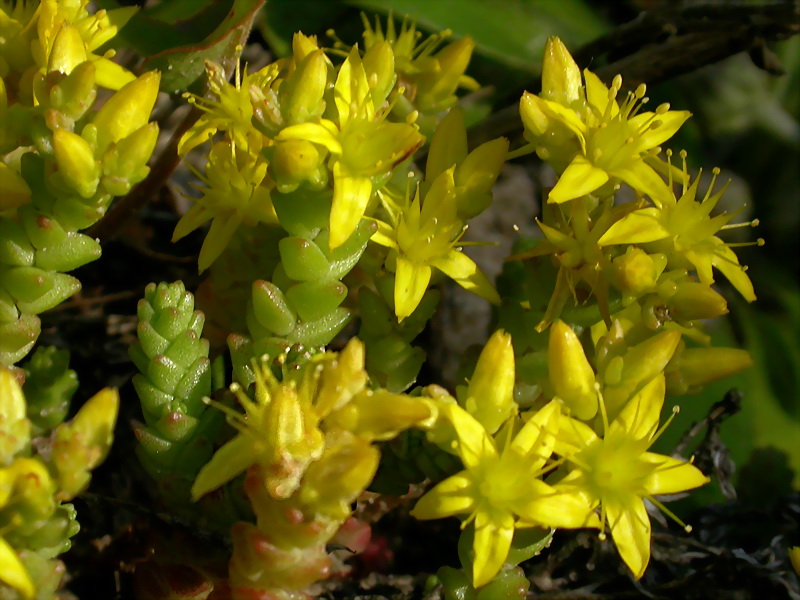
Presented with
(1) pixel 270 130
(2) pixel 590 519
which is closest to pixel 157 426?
(1) pixel 270 130

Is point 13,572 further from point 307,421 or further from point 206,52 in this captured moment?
point 206,52

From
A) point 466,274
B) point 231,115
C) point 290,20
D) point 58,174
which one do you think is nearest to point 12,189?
point 58,174

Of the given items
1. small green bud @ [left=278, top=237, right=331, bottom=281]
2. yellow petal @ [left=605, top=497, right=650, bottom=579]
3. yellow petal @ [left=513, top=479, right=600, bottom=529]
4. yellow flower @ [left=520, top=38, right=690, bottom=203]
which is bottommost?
yellow petal @ [left=605, top=497, right=650, bottom=579]

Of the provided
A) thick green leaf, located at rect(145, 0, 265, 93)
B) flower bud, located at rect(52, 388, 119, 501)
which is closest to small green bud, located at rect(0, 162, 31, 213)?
flower bud, located at rect(52, 388, 119, 501)

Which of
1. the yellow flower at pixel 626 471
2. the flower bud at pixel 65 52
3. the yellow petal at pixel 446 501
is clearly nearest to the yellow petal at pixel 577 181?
the yellow flower at pixel 626 471

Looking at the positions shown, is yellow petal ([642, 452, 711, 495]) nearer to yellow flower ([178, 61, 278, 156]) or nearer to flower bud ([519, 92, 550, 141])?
flower bud ([519, 92, 550, 141])

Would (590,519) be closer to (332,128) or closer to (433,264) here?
(433,264)

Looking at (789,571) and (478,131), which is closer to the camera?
(789,571)

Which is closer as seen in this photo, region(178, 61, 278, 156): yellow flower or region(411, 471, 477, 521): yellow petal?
region(411, 471, 477, 521): yellow petal
